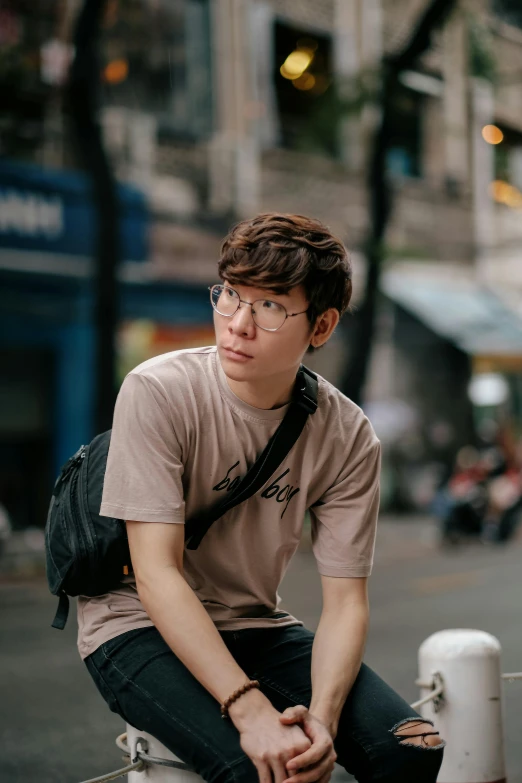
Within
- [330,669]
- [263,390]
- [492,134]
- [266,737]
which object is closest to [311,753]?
[266,737]

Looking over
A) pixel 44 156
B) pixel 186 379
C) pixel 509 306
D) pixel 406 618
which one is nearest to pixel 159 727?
pixel 186 379

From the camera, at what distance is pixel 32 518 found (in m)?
12.5

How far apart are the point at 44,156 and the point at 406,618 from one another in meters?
7.56

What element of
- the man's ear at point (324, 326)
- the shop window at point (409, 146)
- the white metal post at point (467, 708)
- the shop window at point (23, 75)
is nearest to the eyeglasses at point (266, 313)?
the man's ear at point (324, 326)

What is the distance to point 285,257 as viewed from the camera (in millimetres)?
2229

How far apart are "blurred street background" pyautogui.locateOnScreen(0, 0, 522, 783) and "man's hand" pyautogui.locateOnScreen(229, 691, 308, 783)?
12.6 ft

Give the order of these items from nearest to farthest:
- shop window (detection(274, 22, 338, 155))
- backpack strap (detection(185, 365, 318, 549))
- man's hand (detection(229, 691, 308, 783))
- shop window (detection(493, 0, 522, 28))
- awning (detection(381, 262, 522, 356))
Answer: man's hand (detection(229, 691, 308, 783)) → backpack strap (detection(185, 365, 318, 549)) → shop window (detection(274, 22, 338, 155)) → awning (detection(381, 262, 522, 356)) → shop window (detection(493, 0, 522, 28))

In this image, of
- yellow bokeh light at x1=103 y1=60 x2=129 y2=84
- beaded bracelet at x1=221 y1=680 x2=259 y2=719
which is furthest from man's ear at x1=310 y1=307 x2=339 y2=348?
yellow bokeh light at x1=103 y1=60 x2=129 y2=84

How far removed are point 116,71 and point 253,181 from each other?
2.54 m

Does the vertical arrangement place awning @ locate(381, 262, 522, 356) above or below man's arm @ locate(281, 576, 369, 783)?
below

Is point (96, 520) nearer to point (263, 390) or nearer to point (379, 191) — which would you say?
point (263, 390)

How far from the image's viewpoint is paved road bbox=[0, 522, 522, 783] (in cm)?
474

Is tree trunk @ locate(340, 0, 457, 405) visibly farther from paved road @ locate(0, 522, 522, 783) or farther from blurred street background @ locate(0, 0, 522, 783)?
paved road @ locate(0, 522, 522, 783)

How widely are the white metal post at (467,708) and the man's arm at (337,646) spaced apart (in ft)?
2.51
